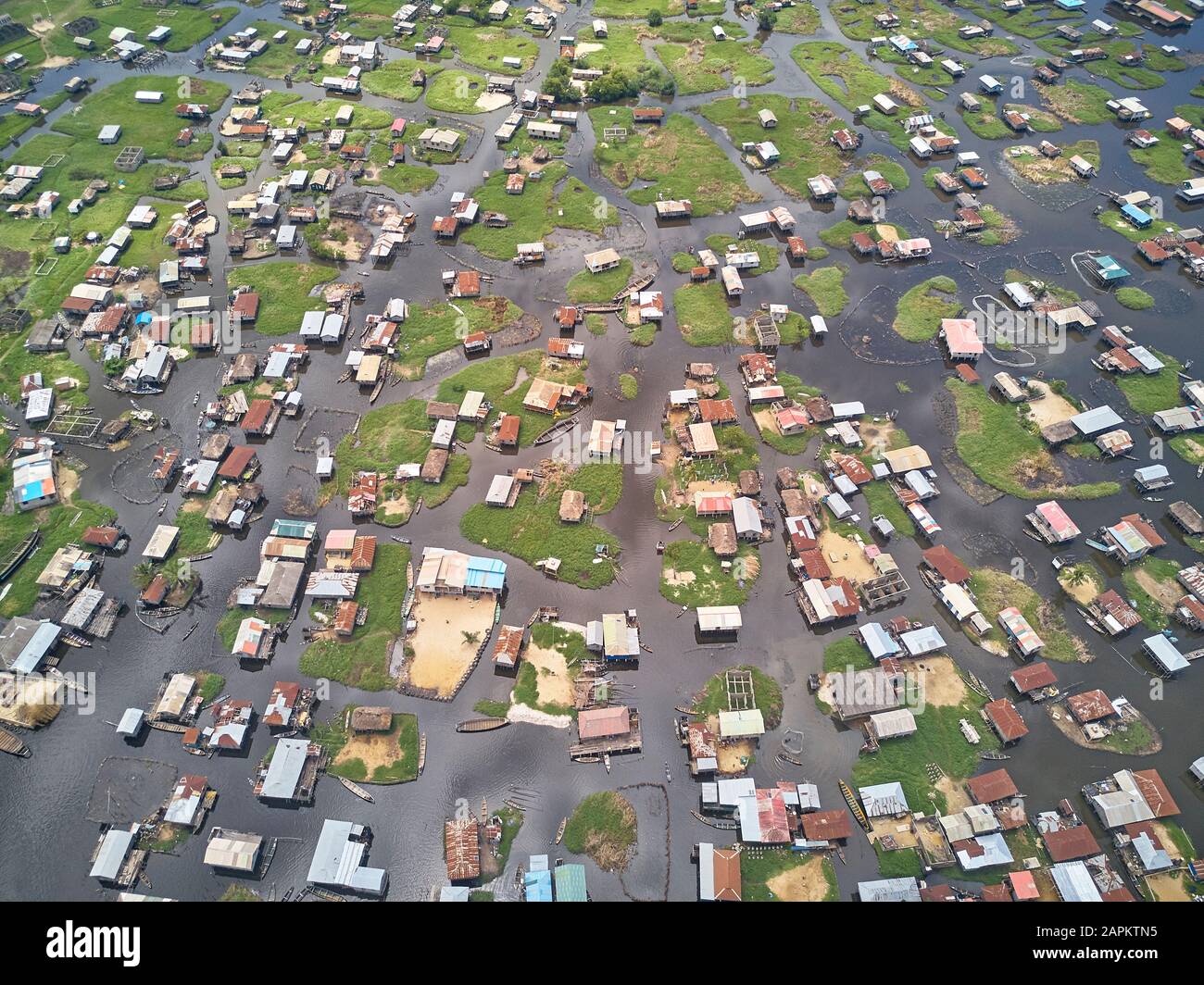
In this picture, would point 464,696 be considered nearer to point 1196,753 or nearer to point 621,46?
point 1196,753

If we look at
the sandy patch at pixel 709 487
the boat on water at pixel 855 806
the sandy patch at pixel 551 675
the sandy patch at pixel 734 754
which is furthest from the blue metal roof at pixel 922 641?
the sandy patch at pixel 551 675

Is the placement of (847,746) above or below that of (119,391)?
below

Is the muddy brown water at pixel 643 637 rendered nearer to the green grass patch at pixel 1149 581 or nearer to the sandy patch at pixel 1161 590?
the green grass patch at pixel 1149 581

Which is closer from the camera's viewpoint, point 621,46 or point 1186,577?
point 1186,577

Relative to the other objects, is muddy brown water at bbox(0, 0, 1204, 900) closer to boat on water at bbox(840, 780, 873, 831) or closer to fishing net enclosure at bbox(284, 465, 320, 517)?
fishing net enclosure at bbox(284, 465, 320, 517)

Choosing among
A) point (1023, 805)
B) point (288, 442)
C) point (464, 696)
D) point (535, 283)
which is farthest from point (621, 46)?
point (1023, 805)

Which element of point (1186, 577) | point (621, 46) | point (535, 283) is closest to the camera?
point (1186, 577)
